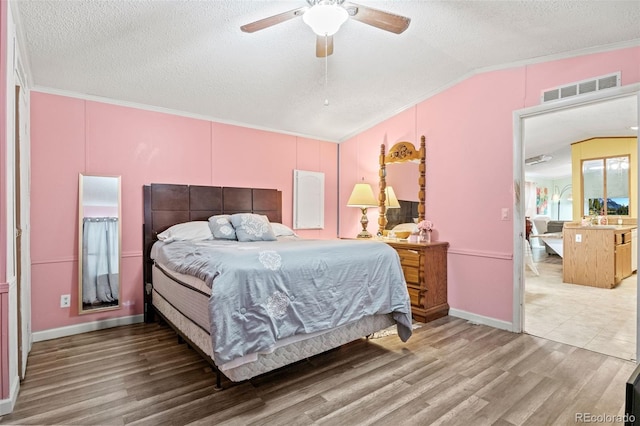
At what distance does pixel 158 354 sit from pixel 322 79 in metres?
3.15

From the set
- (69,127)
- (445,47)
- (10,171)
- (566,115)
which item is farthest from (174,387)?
(566,115)

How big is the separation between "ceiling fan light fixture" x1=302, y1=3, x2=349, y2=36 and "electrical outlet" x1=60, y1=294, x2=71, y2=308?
3486 mm

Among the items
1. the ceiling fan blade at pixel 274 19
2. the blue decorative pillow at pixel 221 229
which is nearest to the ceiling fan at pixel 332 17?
the ceiling fan blade at pixel 274 19

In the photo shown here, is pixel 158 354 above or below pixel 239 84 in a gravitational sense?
below

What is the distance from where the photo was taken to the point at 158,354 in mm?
2822

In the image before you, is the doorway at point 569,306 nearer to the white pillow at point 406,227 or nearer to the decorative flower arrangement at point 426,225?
the decorative flower arrangement at point 426,225

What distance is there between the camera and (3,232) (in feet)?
6.23


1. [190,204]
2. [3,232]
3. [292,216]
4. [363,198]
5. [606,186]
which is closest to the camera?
[3,232]

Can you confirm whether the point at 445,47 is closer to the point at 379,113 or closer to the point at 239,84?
the point at 379,113

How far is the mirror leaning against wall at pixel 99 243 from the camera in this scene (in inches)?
132

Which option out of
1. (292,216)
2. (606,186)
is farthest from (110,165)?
(606,186)

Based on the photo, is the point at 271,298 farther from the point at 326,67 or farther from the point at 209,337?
the point at 326,67

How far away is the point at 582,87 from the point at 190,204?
424 centimetres

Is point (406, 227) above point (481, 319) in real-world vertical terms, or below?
above
